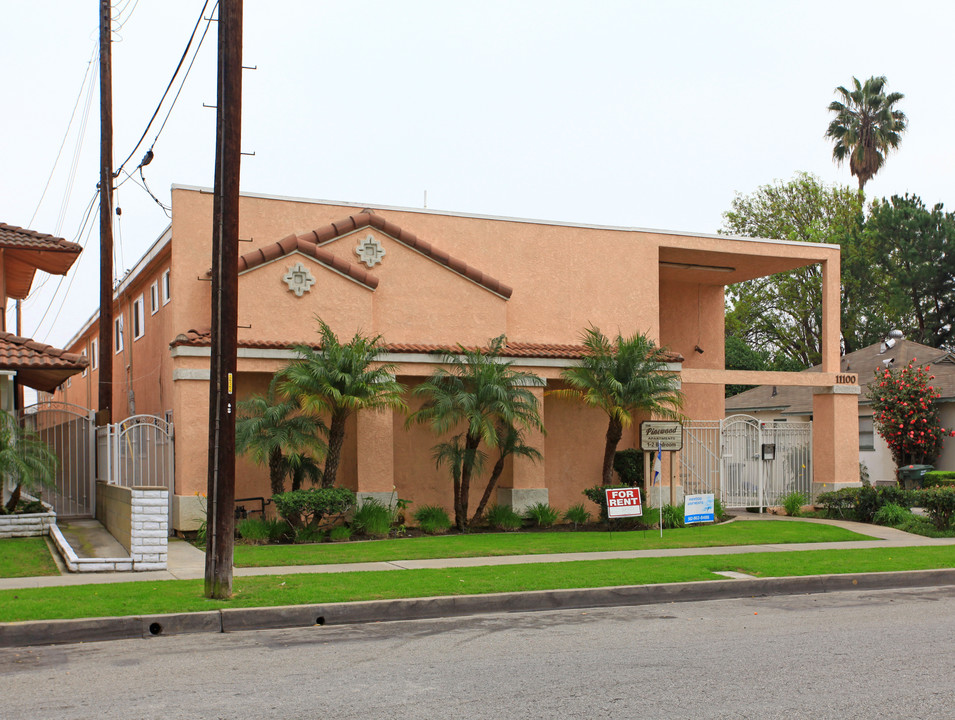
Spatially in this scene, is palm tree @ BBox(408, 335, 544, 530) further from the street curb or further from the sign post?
the street curb

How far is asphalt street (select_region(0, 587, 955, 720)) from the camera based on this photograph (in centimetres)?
684

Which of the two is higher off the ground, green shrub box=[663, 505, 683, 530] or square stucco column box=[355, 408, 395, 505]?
square stucco column box=[355, 408, 395, 505]

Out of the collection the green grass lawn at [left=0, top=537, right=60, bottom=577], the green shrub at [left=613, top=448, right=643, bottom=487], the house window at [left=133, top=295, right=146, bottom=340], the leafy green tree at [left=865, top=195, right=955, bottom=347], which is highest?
the leafy green tree at [left=865, top=195, right=955, bottom=347]


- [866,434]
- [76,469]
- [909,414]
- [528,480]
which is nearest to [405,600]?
[528,480]

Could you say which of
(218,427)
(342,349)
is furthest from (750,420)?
(218,427)

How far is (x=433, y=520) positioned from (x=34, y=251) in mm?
9736

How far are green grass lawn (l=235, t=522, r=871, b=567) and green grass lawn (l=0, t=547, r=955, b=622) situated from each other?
1.73m

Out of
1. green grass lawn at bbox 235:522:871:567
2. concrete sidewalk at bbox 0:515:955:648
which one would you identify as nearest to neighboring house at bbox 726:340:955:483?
green grass lawn at bbox 235:522:871:567

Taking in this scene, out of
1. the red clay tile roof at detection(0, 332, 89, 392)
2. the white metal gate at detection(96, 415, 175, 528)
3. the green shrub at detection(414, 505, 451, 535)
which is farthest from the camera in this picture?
the green shrub at detection(414, 505, 451, 535)

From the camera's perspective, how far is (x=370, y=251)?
20688 millimetres

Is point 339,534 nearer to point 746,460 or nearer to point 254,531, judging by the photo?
point 254,531

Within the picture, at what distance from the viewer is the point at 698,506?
18.5 metres

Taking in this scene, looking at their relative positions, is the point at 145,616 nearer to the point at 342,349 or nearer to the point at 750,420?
the point at 342,349

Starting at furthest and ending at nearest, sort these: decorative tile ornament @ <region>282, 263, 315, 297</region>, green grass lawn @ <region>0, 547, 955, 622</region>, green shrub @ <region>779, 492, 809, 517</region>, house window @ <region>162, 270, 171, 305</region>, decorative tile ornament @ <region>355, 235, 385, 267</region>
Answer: green shrub @ <region>779, 492, 809, 517</region>, house window @ <region>162, 270, 171, 305</region>, decorative tile ornament @ <region>355, 235, 385, 267</region>, decorative tile ornament @ <region>282, 263, 315, 297</region>, green grass lawn @ <region>0, 547, 955, 622</region>
